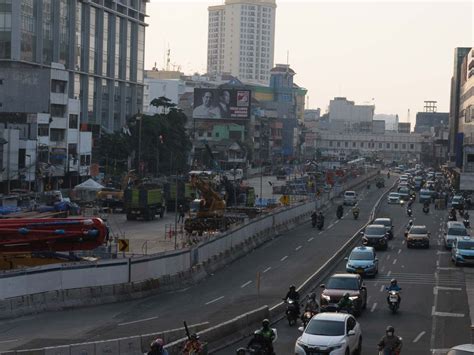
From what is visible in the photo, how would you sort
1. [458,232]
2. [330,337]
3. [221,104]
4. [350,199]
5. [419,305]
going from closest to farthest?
[330,337], [419,305], [458,232], [350,199], [221,104]

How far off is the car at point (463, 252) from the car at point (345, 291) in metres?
A: 14.3

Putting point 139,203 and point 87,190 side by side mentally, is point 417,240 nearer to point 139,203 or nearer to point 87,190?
point 139,203

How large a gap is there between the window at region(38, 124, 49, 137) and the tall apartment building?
9 centimetres

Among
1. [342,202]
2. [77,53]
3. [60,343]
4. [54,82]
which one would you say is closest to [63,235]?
[60,343]

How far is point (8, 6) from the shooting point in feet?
301

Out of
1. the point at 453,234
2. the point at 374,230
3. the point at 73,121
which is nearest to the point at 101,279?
the point at 374,230

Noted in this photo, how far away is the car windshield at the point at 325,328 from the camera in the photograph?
21.9 metres

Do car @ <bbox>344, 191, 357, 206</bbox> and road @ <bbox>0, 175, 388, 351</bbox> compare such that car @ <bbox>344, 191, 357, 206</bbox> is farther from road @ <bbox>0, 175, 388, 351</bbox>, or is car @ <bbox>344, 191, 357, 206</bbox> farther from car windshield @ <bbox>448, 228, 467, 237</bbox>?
road @ <bbox>0, 175, 388, 351</bbox>

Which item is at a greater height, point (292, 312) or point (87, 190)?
point (87, 190)

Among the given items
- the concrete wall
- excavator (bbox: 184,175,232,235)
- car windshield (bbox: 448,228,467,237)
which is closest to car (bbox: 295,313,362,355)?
the concrete wall

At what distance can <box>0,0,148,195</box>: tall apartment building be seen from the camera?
80938mm

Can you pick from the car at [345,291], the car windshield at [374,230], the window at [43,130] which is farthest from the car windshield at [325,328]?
the window at [43,130]

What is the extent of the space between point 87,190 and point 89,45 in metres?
45.5

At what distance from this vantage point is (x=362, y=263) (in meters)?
38.9
